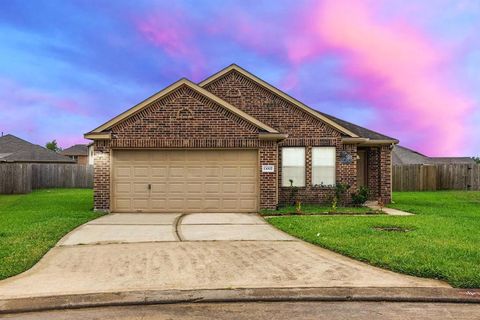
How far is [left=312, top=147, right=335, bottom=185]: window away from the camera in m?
19.1

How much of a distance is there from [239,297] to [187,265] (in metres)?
1.91

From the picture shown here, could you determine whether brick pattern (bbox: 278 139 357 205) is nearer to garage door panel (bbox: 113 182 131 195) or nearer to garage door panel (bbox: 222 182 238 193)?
garage door panel (bbox: 222 182 238 193)

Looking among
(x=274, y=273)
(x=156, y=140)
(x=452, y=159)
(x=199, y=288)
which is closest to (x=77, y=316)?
(x=199, y=288)

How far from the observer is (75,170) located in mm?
36469

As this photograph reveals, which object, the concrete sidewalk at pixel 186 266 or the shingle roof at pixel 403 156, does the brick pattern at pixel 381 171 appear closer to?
the concrete sidewalk at pixel 186 266

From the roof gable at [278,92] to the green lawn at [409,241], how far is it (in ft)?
17.3

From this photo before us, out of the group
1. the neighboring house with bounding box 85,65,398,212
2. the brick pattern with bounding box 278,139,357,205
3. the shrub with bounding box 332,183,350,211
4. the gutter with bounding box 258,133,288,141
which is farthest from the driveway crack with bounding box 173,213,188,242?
the shrub with bounding box 332,183,350,211

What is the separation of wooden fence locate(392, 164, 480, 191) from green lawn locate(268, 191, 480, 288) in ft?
59.9

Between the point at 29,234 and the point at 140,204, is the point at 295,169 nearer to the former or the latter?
the point at 140,204

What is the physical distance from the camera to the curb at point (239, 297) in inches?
237

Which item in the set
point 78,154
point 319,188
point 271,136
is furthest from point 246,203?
point 78,154

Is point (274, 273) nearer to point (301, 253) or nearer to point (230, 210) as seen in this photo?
point (301, 253)

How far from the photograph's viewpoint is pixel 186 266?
7852 millimetres

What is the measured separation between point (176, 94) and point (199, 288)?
37.4 ft
